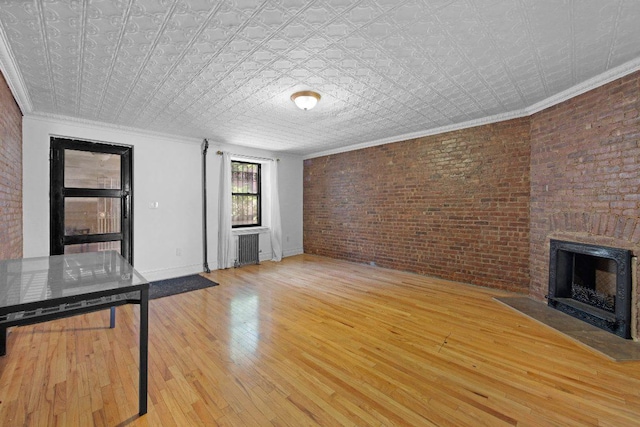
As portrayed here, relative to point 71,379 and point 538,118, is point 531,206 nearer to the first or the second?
point 538,118

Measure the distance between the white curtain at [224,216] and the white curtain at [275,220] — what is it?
3.54ft

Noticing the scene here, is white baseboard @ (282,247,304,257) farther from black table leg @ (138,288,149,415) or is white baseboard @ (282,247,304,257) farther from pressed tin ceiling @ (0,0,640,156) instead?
black table leg @ (138,288,149,415)

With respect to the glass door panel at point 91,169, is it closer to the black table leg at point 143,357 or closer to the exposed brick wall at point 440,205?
the black table leg at point 143,357

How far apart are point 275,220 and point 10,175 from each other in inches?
161

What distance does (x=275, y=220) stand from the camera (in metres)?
6.24

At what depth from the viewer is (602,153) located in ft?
9.16

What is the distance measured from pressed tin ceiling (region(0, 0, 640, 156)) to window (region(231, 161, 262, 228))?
7.89 ft

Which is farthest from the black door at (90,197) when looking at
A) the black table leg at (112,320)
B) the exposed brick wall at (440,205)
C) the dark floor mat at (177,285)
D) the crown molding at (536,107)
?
the crown molding at (536,107)

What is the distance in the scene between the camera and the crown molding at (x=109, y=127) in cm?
360

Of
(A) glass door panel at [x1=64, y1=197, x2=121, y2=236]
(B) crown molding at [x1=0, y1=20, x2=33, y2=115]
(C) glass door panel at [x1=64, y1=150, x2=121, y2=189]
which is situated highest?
(B) crown molding at [x1=0, y1=20, x2=33, y2=115]

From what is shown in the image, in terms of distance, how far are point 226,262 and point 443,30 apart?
499cm

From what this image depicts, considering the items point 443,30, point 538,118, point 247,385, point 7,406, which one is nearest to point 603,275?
point 538,118

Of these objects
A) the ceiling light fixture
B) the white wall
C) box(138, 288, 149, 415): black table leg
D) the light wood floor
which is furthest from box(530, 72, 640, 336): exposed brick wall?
the white wall

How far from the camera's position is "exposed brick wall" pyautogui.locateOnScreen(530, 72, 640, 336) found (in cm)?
256
